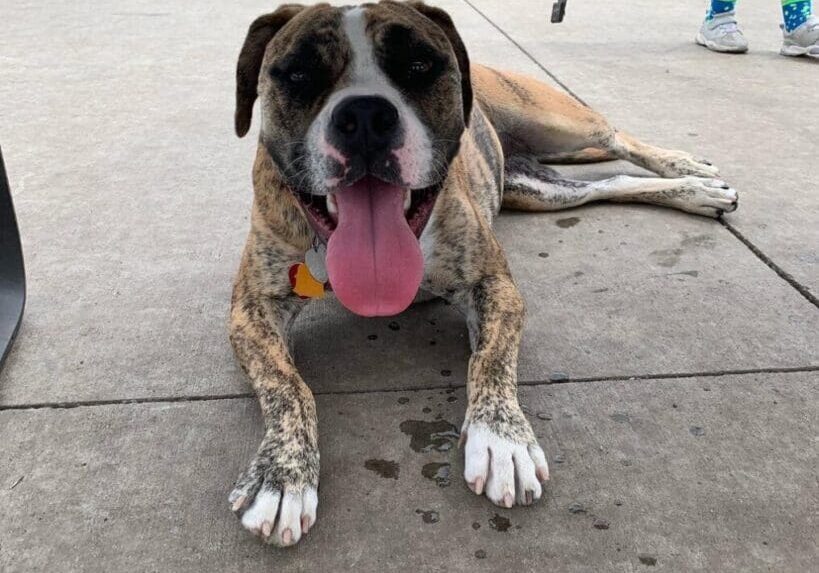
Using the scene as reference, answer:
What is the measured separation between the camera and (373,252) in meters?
2.58

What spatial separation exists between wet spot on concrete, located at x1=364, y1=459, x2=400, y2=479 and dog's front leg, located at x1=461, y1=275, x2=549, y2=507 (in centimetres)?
21

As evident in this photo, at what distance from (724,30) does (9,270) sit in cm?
656

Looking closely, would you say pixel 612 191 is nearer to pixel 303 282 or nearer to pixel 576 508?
pixel 303 282

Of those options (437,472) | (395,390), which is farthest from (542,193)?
(437,472)

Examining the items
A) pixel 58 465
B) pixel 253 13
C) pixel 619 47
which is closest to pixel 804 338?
pixel 58 465

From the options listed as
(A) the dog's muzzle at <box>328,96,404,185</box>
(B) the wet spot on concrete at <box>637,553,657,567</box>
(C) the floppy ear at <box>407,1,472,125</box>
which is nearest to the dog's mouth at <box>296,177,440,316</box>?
Result: (A) the dog's muzzle at <box>328,96,404,185</box>

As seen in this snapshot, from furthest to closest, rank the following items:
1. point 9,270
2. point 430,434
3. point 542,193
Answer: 1. point 542,193
2. point 9,270
3. point 430,434

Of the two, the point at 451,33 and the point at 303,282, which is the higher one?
the point at 451,33

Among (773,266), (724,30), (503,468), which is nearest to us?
(503,468)

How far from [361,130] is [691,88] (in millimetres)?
4807

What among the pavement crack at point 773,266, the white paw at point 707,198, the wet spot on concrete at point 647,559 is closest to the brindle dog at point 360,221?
the wet spot on concrete at point 647,559

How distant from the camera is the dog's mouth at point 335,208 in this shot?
8.69 ft

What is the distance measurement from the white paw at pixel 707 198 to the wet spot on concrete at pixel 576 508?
2.37m

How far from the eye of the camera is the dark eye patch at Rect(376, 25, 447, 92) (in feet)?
8.59
